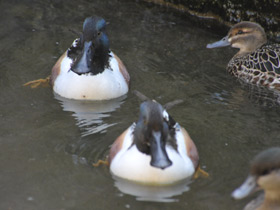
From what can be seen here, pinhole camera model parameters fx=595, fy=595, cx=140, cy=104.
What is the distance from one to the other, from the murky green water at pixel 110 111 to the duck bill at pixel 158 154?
1.20 ft

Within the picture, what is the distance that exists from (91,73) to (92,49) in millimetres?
306

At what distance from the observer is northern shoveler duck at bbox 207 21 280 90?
8.16 m

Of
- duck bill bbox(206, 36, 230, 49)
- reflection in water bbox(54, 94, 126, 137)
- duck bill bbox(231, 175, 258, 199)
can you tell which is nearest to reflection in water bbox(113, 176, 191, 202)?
duck bill bbox(231, 175, 258, 199)

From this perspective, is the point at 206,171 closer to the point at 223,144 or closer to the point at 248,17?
the point at 223,144

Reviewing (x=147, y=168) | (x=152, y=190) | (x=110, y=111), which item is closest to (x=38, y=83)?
(x=110, y=111)

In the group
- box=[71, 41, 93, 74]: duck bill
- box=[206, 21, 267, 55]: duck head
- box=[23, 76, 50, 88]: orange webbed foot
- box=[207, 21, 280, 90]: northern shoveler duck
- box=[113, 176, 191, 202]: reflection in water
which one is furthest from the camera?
box=[206, 21, 267, 55]: duck head

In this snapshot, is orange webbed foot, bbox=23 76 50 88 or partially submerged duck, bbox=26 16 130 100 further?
orange webbed foot, bbox=23 76 50 88

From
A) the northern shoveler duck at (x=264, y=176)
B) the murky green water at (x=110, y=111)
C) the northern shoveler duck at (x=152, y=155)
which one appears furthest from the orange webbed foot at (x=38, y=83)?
the northern shoveler duck at (x=264, y=176)

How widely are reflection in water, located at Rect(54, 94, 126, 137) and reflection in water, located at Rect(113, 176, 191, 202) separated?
3.72 ft

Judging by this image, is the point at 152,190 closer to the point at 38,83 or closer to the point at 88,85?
the point at 88,85

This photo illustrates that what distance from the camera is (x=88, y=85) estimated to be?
7.45m

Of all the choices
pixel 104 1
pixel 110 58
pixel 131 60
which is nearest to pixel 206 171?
pixel 110 58

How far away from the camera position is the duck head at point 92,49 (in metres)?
7.30

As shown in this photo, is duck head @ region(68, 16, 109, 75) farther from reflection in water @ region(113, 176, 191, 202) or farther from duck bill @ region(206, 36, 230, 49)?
reflection in water @ region(113, 176, 191, 202)
